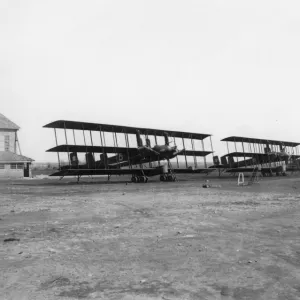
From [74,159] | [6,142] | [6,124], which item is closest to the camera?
[74,159]

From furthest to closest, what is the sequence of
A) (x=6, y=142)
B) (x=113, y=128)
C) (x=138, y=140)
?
(x=6, y=142)
(x=138, y=140)
(x=113, y=128)

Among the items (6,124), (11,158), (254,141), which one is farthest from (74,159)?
(6,124)

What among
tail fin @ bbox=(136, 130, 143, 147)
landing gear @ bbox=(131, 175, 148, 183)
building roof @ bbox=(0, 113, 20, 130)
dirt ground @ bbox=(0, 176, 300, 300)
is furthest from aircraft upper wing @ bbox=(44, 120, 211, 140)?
building roof @ bbox=(0, 113, 20, 130)

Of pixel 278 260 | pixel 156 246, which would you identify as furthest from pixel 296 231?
pixel 156 246

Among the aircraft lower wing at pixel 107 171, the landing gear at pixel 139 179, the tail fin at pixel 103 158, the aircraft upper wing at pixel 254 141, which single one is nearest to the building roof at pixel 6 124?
the tail fin at pixel 103 158

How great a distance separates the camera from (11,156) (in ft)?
139

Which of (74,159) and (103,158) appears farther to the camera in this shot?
(103,158)

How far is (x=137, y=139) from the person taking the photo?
28.8 metres

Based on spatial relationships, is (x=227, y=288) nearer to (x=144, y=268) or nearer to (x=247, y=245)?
(x=144, y=268)

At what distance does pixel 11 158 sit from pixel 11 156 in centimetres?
52

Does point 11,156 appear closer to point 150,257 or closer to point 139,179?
point 139,179

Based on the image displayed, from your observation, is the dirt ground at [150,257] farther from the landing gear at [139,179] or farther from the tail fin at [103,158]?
the landing gear at [139,179]

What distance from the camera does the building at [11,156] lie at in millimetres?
40844

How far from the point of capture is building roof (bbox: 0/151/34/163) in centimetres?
4109
